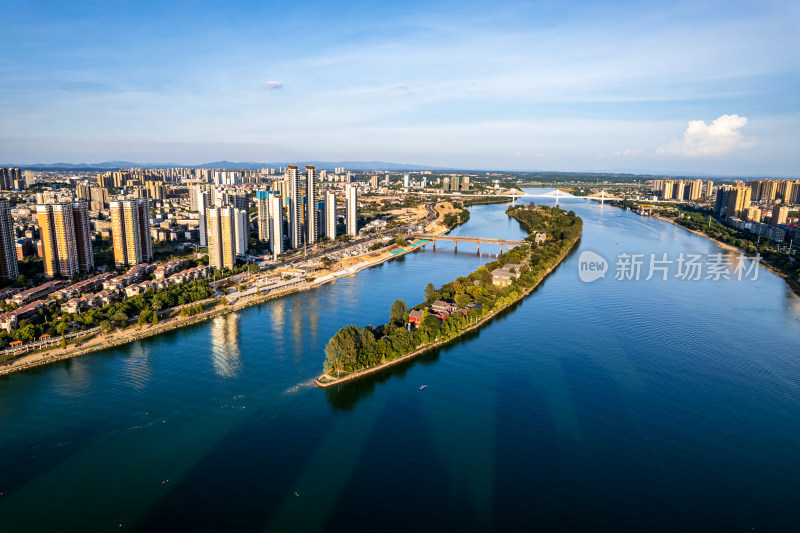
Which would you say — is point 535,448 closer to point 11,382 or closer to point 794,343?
point 794,343

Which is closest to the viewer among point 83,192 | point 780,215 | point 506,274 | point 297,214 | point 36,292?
point 36,292

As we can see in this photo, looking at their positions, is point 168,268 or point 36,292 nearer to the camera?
point 36,292

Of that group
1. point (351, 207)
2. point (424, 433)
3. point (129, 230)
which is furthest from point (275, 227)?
point (424, 433)

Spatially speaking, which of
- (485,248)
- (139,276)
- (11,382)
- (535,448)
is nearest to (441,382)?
(535,448)

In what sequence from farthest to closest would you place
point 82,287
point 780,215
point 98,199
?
1. point 98,199
2. point 780,215
3. point 82,287

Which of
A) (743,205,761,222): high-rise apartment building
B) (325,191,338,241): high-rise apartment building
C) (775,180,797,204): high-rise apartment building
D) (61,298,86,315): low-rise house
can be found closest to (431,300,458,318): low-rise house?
(61,298,86,315): low-rise house

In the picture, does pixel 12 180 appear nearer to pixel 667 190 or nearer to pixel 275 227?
pixel 275 227
